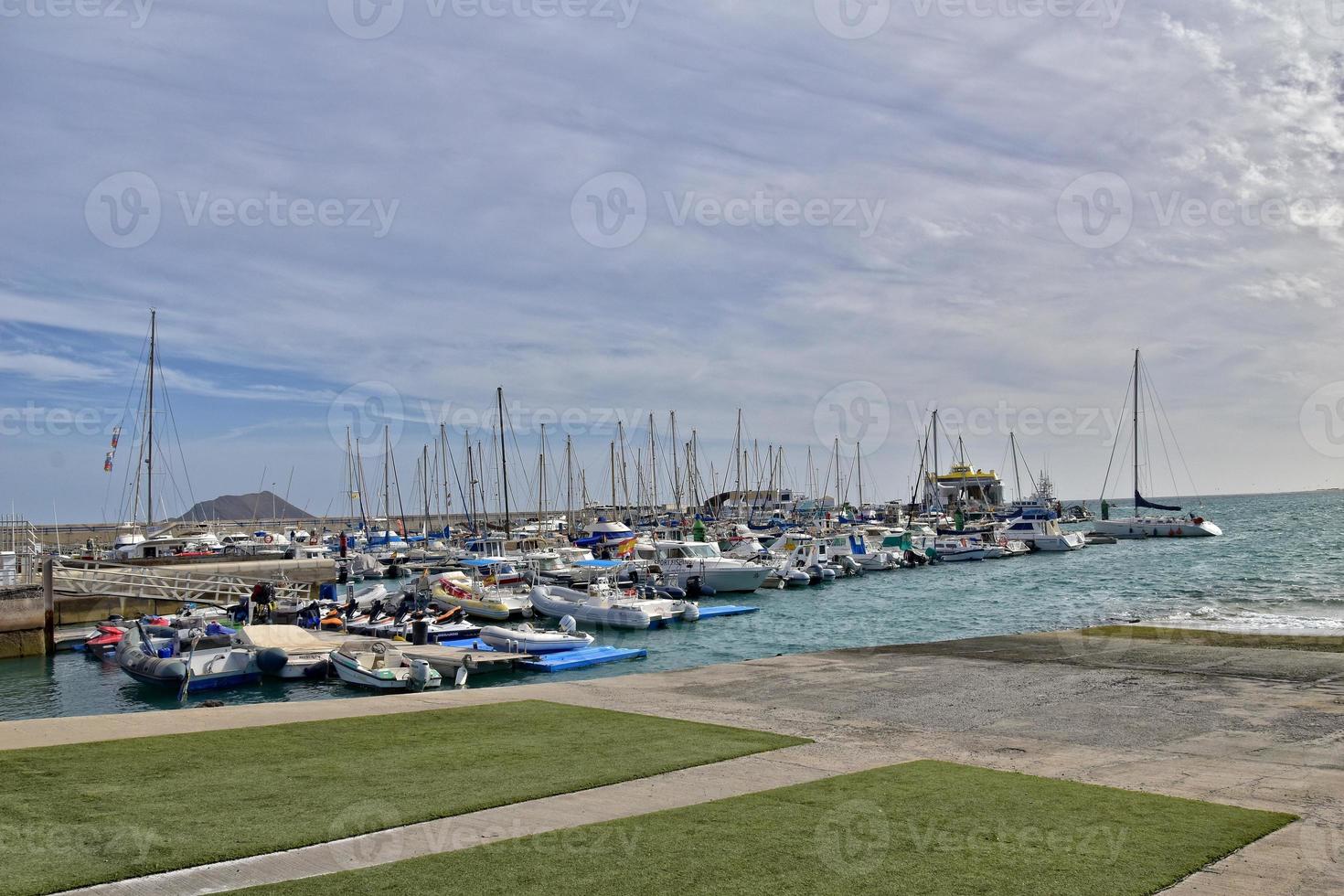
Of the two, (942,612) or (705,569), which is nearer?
(942,612)

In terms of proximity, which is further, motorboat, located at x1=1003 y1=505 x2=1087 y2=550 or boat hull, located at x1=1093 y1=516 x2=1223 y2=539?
boat hull, located at x1=1093 y1=516 x2=1223 y2=539

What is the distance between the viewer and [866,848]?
311 inches

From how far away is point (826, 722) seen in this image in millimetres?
14219

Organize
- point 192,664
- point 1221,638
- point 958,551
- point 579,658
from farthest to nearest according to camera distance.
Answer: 1. point 958,551
2. point 579,658
3. point 192,664
4. point 1221,638

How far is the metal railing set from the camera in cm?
4100

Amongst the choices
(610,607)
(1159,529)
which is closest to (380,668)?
(610,607)

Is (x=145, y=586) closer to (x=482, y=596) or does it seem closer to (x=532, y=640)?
(x=482, y=596)

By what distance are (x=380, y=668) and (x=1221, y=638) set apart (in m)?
21.4

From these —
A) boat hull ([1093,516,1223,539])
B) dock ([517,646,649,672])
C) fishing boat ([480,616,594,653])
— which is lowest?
boat hull ([1093,516,1223,539])

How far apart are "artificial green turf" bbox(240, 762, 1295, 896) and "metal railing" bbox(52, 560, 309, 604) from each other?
3805cm

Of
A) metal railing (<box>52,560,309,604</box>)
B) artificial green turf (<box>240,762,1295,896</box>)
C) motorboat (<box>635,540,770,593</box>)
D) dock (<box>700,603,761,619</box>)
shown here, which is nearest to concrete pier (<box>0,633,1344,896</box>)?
artificial green turf (<box>240,762,1295,896</box>)

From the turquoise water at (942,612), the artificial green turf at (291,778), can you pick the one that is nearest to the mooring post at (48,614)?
the turquoise water at (942,612)

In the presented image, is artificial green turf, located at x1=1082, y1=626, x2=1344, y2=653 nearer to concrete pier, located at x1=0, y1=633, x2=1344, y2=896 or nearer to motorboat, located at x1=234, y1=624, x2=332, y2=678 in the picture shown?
concrete pier, located at x1=0, y1=633, x2=1344, y2=896

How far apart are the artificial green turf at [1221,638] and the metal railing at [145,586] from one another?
34.7m
